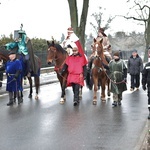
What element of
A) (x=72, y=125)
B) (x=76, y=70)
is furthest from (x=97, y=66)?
(x=72, y=125)

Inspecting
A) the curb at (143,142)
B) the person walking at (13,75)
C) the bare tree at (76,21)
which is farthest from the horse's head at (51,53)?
the bare tree at (76,21)

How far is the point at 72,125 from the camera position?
31.5ft

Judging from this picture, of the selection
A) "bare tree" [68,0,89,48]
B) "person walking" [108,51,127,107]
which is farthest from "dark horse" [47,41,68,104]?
"bare tree" [68,0,89,48]

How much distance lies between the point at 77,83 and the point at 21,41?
2892mm

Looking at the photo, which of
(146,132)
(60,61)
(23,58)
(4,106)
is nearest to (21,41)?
(23,58)

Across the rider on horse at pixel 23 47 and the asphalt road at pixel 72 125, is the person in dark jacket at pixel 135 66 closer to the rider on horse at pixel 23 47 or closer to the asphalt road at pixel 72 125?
the asphalt road at pixel 72 125

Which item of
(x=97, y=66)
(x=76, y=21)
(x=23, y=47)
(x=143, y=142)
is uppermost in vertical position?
(x=76, y=21)

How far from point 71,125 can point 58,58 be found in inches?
187

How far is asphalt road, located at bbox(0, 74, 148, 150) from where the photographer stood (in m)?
7.75

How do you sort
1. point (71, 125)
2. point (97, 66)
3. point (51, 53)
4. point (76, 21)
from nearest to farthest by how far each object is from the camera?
point (71, 125)
point (97, 66)
point (51, 53)
point (76, 21)

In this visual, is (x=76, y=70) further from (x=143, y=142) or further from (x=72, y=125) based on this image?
(x=143, y=142)

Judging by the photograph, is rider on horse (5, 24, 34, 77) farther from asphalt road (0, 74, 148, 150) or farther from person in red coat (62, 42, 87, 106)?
person in red coat (62, 42, 87, 106)

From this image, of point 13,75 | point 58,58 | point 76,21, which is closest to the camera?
point 13,75

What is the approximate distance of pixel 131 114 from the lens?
1125cm
